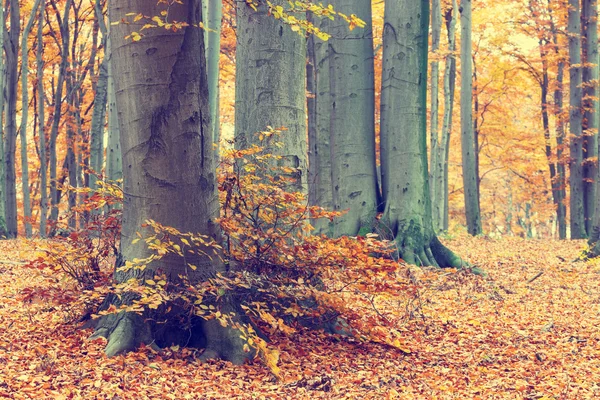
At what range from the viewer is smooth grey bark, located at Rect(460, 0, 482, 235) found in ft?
53.4

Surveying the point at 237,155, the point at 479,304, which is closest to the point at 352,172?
the point at 479,304

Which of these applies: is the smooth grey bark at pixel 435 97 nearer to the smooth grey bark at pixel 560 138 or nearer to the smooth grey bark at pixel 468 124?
Result: the smooth grey bark at pixel 468 124

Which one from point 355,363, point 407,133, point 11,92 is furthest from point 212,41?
point 11,92

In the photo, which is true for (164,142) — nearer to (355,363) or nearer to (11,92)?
(355,363)

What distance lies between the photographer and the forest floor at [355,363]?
14.1ft

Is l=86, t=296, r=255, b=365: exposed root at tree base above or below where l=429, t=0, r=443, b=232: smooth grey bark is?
below

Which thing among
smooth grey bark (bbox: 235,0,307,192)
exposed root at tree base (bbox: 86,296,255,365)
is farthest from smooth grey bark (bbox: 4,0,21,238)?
exposed root at tree base (bbox: 86,296,255,365)

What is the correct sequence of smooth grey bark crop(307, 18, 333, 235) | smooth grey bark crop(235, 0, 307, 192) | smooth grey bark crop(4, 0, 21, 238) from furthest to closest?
smooth grey bark crop(4, 0, 21, 238)
smooth grey bark crop(307, 18, 333, 235)
smooth grey bark crop(235, 0, 307, 192)

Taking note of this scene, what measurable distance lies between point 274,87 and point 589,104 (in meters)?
16.3

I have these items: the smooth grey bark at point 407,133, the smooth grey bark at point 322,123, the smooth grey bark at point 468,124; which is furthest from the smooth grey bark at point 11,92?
the smooth grey bark at point 468,124

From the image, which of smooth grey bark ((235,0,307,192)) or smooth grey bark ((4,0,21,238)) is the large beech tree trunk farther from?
smooth grey bark ((4,0,21,238))

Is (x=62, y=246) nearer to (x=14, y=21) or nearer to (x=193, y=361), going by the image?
(x=193, y=361)

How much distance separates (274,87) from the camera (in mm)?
5840

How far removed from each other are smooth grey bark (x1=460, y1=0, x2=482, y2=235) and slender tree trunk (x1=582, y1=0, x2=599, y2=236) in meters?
3.47
